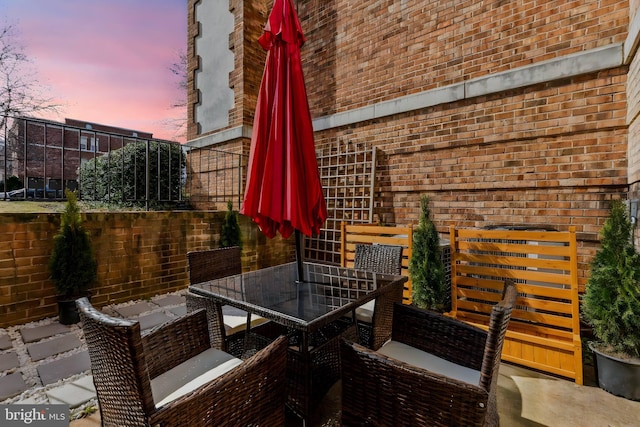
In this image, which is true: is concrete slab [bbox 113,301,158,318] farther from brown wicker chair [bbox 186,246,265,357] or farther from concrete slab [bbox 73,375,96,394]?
concrete slab [bbox 73,375,96,394]

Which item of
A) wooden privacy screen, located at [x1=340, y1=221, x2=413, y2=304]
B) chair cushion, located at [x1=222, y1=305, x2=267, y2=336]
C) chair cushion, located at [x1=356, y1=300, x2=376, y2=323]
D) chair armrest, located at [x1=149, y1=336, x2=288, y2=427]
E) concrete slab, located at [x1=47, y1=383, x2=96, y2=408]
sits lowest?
concrete slab, located at [x1=47, y1=383, x2=96, y2=408]

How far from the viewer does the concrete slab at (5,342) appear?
8.31ft

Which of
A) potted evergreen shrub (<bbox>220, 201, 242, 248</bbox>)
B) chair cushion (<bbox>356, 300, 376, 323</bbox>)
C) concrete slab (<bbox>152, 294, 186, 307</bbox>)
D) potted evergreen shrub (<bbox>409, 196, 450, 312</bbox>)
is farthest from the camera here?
potted evergreen shrub (<bbox>220, 201, 242, 248</bbox>)

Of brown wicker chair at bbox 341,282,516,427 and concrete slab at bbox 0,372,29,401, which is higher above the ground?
brown wicker chair at bbox 341,282,516,427

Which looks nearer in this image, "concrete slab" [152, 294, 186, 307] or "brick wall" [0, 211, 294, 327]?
"brick wall" [0, 211, 294, 327]

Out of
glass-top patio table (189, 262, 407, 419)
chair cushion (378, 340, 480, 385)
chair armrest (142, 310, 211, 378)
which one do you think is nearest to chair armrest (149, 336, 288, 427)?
glass-top patio table (189, 262, 407, 419)

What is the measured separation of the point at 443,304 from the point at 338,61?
4172 millimetres

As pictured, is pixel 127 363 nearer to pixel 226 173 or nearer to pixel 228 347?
pixel 228 347

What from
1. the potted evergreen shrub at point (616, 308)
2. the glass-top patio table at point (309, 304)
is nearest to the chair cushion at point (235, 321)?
the glass-top patio table at point (309, 304)

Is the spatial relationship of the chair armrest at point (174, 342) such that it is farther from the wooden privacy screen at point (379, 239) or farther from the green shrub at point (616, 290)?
the green shrub at point (616, 290)

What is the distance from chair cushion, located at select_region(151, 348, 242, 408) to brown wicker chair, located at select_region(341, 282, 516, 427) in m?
0.61

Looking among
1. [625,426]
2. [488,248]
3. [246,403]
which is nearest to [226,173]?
[488,248]

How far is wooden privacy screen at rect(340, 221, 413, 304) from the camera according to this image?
3.28 meters

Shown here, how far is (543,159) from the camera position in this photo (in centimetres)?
328
